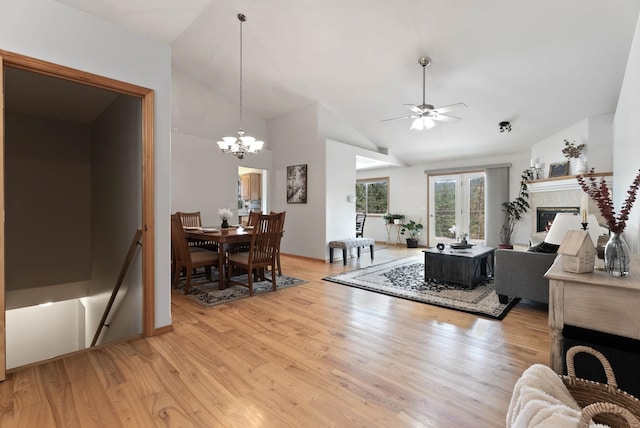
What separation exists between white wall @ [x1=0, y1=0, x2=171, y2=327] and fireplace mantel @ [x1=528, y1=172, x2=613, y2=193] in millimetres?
6339

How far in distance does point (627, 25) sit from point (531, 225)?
398 cm

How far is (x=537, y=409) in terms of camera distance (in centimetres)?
87

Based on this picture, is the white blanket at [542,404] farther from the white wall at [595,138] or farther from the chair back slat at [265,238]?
the white wall at [595,138]

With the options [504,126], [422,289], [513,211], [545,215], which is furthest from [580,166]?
[422,289]

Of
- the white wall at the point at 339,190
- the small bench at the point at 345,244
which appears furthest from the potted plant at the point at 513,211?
the white wall at the point at 339,190

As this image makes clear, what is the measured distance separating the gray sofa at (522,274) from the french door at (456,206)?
3842mm

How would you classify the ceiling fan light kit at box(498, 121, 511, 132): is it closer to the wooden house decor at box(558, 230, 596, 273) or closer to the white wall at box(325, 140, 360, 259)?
Answer: the white wall at box(325, 140, 360, 259)

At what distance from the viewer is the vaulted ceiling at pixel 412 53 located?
315cm

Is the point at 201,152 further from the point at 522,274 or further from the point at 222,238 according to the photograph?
the point at 522,274

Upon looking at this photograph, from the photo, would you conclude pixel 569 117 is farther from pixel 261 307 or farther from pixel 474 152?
pixel 261 307

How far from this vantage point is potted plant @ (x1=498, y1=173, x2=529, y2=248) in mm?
6586

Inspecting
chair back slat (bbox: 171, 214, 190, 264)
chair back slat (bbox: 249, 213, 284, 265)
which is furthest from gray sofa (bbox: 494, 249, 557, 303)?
chair back slat (bbox: 171, 214, 190, 264)

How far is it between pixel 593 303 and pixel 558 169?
548 centimetres

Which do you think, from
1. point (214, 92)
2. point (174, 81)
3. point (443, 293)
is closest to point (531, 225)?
point (443, 293)
